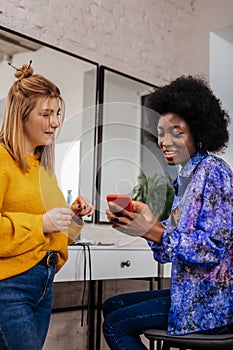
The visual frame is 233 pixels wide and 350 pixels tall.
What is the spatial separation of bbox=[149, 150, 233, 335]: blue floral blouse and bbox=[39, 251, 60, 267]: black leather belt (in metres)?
0.30

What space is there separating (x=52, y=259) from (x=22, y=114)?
451 millimetres

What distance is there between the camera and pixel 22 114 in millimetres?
1463

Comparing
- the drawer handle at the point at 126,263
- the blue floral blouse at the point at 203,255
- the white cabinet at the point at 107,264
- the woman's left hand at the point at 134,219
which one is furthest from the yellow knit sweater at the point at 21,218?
the drawer handle at the point at 126,263

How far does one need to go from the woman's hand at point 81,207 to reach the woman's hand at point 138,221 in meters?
0.19

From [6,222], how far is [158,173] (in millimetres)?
596

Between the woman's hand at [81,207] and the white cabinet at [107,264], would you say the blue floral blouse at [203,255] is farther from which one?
the white cabinet at [107,264]

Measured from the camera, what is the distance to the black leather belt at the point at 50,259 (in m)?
1.40

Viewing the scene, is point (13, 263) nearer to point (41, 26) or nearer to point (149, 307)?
point (149, 307)

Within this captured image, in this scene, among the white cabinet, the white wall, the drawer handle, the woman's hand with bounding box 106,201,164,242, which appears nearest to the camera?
the woman's hand with bounding box 106,201,164,242

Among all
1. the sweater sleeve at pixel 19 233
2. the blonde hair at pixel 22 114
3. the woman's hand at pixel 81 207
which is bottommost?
the sweater sleeve at pixel 19 233

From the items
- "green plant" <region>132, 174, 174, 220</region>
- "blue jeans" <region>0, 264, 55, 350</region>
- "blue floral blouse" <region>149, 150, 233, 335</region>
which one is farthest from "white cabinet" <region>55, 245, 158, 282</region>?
"blue floral blouse" <region>149, 150, 233, 335</region>

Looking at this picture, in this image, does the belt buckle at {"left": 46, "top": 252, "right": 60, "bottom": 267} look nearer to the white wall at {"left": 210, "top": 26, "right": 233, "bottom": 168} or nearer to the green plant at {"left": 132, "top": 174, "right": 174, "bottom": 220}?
the green plant at {"left": 132, "top": 174, "right": 174, "bottom": 220}

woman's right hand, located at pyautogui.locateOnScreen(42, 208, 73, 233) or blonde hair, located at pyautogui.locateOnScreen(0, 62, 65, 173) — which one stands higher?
blonde hair, located at pyautogui.locateOnScreen(0, 62, 65, 173)

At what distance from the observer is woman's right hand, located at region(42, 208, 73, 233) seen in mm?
1354
